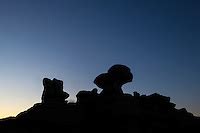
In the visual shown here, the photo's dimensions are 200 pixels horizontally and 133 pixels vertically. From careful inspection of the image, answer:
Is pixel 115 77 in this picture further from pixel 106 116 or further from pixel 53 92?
pixel 53 92

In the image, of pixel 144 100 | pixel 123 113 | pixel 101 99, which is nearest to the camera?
pixel 123 113

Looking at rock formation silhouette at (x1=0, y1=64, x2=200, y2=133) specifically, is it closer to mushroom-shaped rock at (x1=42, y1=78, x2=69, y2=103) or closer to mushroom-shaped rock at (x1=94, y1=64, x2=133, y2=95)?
mushroom-shaped rock at (x1=94, y1=64, x2=133, y2=95)

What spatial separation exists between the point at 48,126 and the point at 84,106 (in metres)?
8.03

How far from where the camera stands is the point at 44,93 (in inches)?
2606

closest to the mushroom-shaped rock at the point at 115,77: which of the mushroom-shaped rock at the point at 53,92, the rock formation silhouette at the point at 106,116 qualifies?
the rock formation silhouette at the point at 106,116

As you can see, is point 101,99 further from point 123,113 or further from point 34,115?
point 34,115

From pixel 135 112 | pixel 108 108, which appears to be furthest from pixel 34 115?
pixel 135 112

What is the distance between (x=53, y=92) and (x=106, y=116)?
15911mm

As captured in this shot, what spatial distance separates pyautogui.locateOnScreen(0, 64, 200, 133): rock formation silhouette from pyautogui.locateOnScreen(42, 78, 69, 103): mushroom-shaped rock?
110 cm

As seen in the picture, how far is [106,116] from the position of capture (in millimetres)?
54781

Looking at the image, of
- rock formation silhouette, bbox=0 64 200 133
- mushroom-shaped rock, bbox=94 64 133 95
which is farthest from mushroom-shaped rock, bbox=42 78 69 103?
mushroom-shaped rock, bbox=94 64 133 95

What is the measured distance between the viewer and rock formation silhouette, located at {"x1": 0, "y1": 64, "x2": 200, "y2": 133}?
53.9 metres

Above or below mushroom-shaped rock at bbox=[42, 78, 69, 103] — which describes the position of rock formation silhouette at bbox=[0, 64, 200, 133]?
below

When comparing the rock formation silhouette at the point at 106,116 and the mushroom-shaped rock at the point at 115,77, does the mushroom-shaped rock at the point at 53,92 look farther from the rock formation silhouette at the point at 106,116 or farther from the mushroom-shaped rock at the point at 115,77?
the mushroom-shaped rock at the point at 115,77
